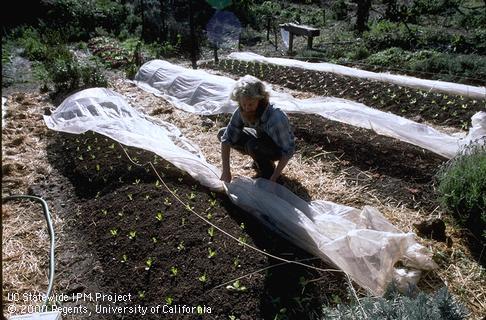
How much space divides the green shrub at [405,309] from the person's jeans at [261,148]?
5.35 ft

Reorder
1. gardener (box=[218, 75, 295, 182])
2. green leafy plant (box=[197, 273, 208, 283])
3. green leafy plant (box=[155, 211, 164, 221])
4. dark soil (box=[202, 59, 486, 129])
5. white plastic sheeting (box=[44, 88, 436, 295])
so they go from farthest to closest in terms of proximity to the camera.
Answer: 1. dark soil (box=[202, 59, 486, 129])
2. green leafy plant (box=[155, 211, 164, 221])
3. gardener (box=[218, 75, 295, 182])
4. green leafy plant (box=[197, 273, 208, 283])
5. white plastic sheeting (box=[44, 88, 436, 295])

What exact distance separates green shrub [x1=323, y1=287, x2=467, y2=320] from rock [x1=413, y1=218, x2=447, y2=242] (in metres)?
1.00

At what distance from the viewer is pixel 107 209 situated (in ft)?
11.7

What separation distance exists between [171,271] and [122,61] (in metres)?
6.86

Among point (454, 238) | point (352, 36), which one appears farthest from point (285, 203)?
point (352, 36)

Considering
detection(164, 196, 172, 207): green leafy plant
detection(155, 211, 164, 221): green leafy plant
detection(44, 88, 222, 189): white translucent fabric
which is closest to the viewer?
detection(155, 211, 164, 221): green leafy plant

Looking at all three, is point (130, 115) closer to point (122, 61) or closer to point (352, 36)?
point (122, 61)

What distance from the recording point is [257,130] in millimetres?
3629

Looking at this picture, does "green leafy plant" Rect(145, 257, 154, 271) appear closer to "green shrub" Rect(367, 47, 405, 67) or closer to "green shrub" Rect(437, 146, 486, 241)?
"green shrub" Rect(437, 146, 486, 241)

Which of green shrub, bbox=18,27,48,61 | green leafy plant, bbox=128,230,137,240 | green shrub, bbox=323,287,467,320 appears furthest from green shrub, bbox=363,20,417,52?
green shrub, bbox=323,287,467,320

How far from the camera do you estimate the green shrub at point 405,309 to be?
197 centimetres

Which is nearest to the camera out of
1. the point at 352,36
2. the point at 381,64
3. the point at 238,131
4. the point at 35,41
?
the point at 238,131

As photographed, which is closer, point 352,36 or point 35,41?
point 35,41

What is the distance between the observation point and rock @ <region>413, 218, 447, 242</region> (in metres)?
3.09
